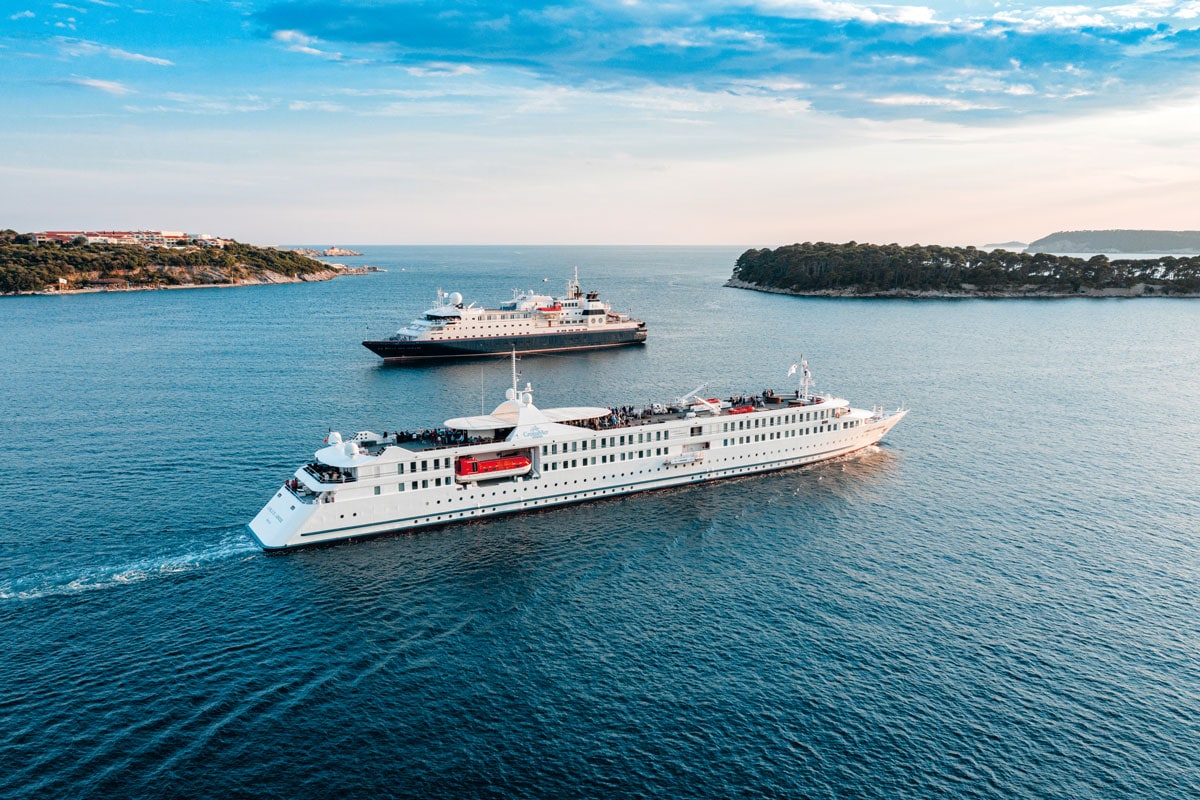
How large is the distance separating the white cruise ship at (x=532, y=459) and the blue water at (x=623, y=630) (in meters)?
2.21

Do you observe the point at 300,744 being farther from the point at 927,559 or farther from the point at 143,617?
the point at 927,559

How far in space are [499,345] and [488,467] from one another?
286 feet

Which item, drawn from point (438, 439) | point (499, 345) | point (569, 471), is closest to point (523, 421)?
point (569, 471)

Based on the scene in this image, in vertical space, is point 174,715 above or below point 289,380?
below

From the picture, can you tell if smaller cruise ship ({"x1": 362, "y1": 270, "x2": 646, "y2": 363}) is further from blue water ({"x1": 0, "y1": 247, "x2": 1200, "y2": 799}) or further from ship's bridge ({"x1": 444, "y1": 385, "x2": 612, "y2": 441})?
ship's bridge ({"x1": 444, "y1": 385, "x2": 612, "y2": 441})

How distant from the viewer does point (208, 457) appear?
72.4m

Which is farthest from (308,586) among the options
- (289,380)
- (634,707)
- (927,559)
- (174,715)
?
(289,380)

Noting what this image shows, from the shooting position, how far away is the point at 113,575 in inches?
1912

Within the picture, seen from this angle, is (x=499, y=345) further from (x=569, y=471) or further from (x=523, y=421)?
(x=569, y=471)

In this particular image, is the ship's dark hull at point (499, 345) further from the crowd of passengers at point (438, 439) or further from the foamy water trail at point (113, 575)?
the foamy water trail at point (113, 575)

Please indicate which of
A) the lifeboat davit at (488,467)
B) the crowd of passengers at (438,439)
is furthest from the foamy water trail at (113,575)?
the lifeboat davit at (488,467)

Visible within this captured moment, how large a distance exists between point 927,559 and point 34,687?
53.1m

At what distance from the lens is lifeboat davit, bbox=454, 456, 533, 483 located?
6181 cm

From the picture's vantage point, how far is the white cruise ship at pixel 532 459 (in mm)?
57281
